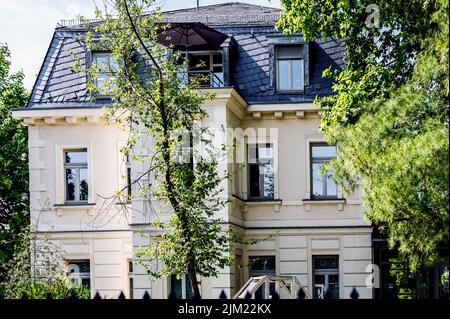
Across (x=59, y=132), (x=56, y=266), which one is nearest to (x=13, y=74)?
(x=59, y=132)

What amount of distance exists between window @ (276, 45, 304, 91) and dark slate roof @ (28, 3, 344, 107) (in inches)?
9.5

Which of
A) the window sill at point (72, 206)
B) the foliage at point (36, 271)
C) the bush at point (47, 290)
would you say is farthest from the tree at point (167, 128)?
the window sill at point (72, 206)

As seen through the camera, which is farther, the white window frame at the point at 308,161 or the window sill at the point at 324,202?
the white window frame at the point at 308,161

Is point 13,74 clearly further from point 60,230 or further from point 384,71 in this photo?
point 384,71

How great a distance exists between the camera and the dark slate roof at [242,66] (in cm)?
2070

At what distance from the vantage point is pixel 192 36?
64.6 ft

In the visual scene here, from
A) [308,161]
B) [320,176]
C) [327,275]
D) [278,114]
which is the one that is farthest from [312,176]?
[327,275]

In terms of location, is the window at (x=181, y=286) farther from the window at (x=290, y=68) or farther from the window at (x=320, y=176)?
the window at (x=290, y=68)

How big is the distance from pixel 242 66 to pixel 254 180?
296 cm

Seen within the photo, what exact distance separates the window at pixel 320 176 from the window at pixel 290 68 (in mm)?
1636

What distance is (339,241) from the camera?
20.5 m

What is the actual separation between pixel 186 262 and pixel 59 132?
729 centimetres

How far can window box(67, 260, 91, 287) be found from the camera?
20.5m

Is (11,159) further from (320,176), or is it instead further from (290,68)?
(320,176)
